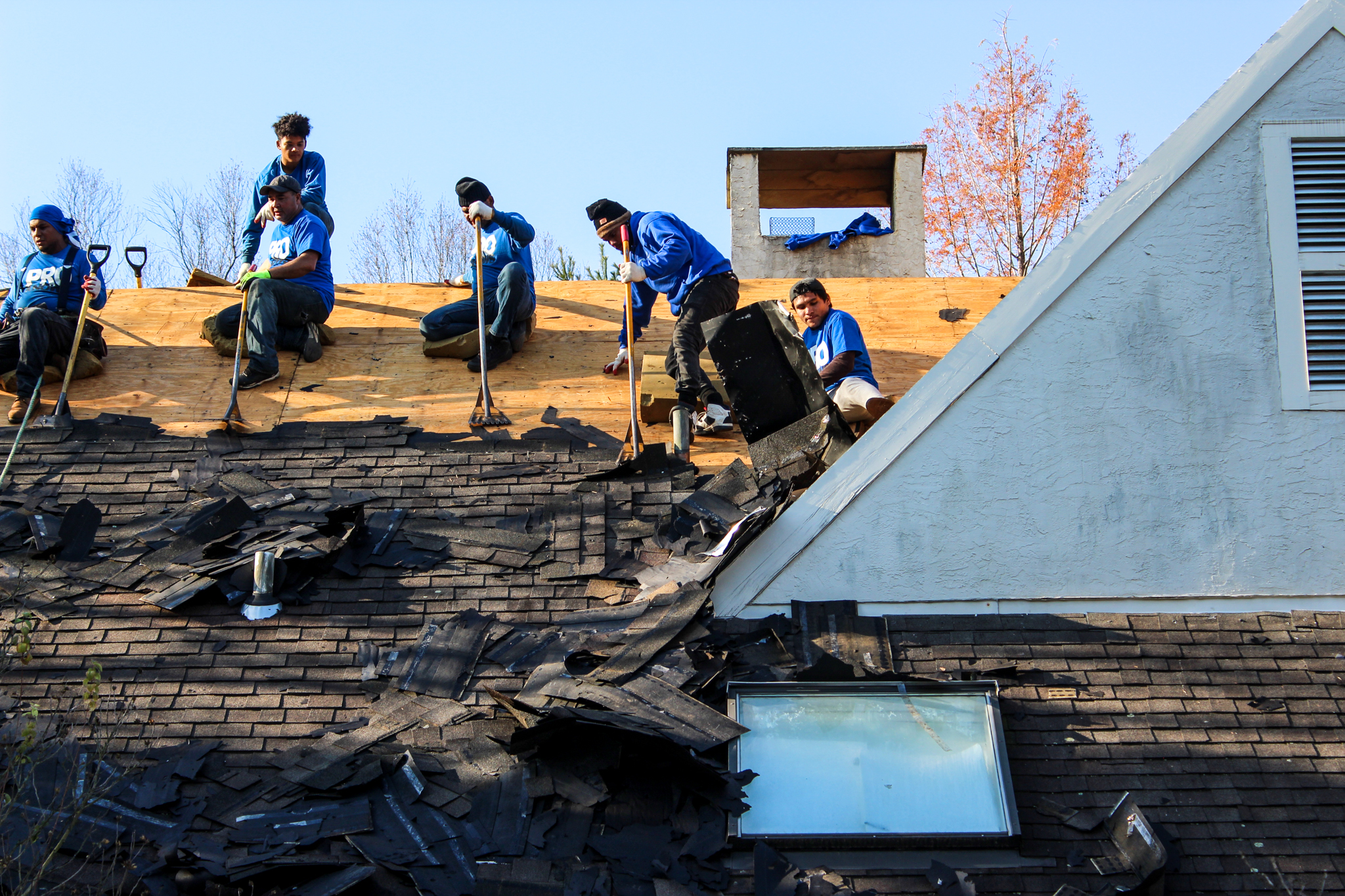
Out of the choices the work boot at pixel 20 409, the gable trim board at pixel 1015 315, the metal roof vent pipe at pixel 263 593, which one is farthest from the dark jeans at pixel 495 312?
the gable trim board at pixel 1015 315

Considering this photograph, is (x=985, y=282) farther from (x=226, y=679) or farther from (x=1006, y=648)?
(x=226, y=679)

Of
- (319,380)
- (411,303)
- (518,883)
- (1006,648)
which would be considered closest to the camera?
(518,883)

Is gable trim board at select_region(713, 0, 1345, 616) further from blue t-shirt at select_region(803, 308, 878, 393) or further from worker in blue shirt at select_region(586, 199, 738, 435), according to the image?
worker in blue shirt at select_region(586, 199, 738, 435)

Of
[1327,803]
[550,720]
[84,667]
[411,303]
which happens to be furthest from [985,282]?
[84,667]

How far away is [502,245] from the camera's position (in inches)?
390

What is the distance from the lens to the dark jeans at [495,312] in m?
9.44

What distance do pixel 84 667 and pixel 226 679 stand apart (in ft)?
2.40

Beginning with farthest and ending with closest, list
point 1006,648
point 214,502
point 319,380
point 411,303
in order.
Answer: point 411,303 → point 319,380 → point 214,502 → point 1006,648

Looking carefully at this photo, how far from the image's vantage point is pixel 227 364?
946cm

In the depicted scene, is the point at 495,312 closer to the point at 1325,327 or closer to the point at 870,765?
the point at 870,765

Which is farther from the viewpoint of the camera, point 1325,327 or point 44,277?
point 44,277

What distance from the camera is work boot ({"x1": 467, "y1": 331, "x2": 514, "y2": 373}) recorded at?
9.29 meters

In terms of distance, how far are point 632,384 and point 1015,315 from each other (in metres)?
3.11

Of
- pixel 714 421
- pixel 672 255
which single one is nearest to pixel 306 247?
pixel 672 255
